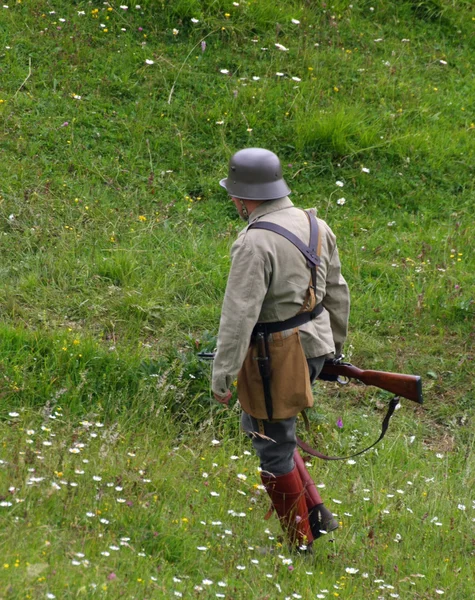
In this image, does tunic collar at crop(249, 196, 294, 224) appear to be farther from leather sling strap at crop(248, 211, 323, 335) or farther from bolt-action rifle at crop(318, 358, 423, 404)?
bolt-action rifle at crop(318, 358, 423, 404)

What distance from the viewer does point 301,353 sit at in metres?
4.45

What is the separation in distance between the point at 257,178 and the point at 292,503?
1555mm

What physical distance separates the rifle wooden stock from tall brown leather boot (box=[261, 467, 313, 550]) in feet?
1.93

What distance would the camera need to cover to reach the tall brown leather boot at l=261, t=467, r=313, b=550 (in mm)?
4605

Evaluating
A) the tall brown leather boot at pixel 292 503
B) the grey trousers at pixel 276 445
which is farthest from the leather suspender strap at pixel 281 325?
the tall brown leather boot at pixel 292 503

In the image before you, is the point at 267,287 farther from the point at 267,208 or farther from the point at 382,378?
the point at 382,378

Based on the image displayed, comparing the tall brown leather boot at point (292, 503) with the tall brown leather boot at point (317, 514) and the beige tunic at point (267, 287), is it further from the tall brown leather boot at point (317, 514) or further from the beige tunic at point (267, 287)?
the beige tunic at point (267, 287)

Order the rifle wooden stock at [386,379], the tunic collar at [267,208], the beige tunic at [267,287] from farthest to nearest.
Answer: the rifle wooden stock at [386,379], the tunic collar at [267,208], the beige tunic at [267,287]

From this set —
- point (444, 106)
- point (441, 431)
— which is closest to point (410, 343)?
point (441, 431)

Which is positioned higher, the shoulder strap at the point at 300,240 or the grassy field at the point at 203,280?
the shoulder strap at the point at 300,240

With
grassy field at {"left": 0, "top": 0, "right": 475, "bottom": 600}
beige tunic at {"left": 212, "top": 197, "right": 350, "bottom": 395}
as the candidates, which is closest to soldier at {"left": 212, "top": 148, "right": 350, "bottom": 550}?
beige tunic at {"left": 212, "top": 197, "right": 350, "bottom": 395}

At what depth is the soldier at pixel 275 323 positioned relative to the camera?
4309mm

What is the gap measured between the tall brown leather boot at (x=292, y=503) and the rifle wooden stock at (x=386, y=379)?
0.59 metres

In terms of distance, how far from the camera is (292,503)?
15.2 feet
